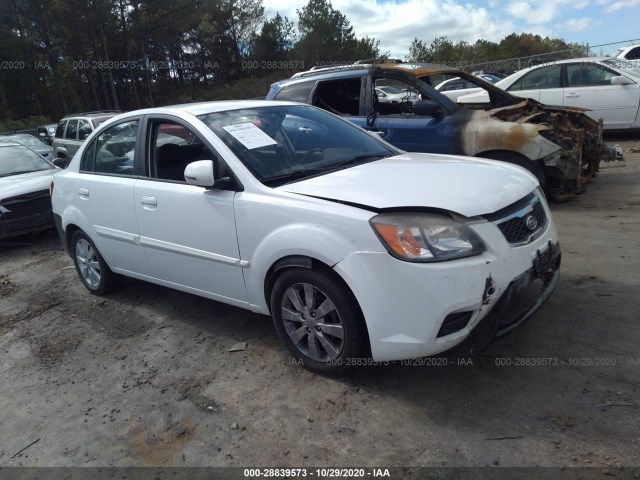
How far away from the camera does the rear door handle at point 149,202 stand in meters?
3.89

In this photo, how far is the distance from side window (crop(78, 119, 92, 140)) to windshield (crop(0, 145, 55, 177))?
3842 mm

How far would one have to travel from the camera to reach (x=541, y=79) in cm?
1002

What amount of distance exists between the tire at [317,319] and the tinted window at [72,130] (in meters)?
11.9

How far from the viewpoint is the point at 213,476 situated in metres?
2.50

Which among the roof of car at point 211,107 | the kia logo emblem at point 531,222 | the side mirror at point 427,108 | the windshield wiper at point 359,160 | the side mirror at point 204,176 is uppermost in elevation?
the roof of car at point 211,107

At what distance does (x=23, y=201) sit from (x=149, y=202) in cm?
435

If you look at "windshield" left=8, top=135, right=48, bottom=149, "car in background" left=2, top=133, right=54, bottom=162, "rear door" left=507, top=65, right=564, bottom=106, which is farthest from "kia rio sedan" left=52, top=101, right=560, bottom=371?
"windshield" left=8, top=135, right=48, bottom=149

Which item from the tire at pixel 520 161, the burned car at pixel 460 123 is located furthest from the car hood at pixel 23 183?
the tire at pixel 520 161

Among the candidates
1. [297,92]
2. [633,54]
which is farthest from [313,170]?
[633,54]

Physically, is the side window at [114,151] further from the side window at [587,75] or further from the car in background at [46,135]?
the car in background at [46,135]

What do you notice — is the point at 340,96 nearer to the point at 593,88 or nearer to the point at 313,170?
the point at 313,170

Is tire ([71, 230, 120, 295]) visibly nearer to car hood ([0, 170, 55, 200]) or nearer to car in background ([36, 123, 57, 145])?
car hood ([0, 170, 55, 200])

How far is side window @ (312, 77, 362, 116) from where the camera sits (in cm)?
669

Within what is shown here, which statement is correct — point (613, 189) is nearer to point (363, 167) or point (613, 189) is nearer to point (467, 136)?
point (467, 136)
